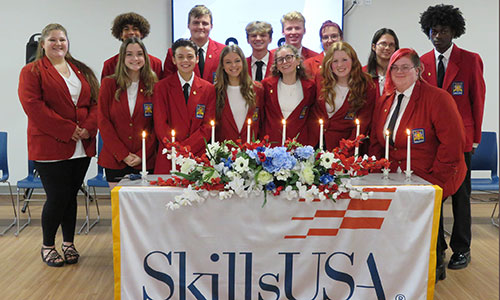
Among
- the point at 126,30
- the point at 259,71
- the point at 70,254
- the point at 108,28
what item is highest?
the point at 108,28

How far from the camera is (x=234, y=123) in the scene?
141 inches

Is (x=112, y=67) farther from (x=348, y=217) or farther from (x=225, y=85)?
(x=348, y=217)

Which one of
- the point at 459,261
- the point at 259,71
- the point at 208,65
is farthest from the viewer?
the point at 259,71

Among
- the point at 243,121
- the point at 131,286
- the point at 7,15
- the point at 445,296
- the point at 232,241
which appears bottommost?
the point at 445,296

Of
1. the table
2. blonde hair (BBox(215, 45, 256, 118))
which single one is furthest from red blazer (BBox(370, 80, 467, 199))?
blonde hair (BBox(215, 45, 256, 118))

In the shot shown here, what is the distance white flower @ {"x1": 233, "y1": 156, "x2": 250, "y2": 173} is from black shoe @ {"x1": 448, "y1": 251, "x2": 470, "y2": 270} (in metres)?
2.04

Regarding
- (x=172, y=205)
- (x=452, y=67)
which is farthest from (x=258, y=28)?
(x=172, y=205)

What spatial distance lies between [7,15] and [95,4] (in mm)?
1017

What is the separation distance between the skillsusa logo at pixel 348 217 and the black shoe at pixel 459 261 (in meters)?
1.38

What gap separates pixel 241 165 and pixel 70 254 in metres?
1.95

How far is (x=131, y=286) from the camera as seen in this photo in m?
2.73

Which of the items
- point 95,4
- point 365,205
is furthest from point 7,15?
point 365,205

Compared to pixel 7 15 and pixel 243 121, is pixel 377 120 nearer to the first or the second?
pixel 243 121

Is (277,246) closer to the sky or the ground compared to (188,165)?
closer to the ground
